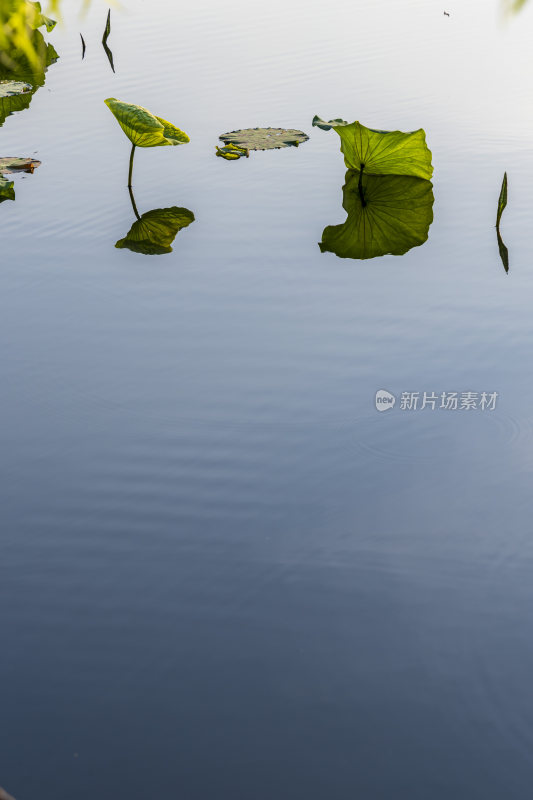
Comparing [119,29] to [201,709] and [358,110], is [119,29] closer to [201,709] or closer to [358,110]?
[358,110]

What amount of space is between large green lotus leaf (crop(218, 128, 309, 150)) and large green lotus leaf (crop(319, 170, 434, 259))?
71 centimetres

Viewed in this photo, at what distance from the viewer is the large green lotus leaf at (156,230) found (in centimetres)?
544

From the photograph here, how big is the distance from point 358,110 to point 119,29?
4.84m

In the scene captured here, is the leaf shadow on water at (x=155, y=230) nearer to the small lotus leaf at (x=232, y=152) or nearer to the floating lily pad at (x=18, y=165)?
the small lotus leaf at (x=232, y=152)

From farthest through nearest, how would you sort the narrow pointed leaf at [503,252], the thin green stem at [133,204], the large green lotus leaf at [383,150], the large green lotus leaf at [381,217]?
the thin green stem at [133,204] → the large green lotus leaf at [383,150] → the large green lotus leaf at [381,217] → the narrow pointed leaf at [503,252]

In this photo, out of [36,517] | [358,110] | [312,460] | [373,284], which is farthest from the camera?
[358,110]

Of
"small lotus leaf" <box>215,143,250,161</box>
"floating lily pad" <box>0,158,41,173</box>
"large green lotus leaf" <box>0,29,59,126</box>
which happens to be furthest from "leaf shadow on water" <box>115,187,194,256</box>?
"large green lotus leaf" <box>0,29,59,126</box>

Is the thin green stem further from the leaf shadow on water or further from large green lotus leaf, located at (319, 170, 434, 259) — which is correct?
large green lotus leaf, located at (319, 170, 434, 259)

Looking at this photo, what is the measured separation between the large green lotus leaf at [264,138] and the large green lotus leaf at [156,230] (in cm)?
114

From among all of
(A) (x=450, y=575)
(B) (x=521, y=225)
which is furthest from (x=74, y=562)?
(B) (x=521, y=225)

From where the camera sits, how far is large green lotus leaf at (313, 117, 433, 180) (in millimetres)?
5633

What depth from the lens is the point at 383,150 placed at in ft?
19.2

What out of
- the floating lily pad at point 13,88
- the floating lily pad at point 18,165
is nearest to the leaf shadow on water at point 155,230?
the floating lily pad at point 18,165

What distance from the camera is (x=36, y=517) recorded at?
3316 millimetres
